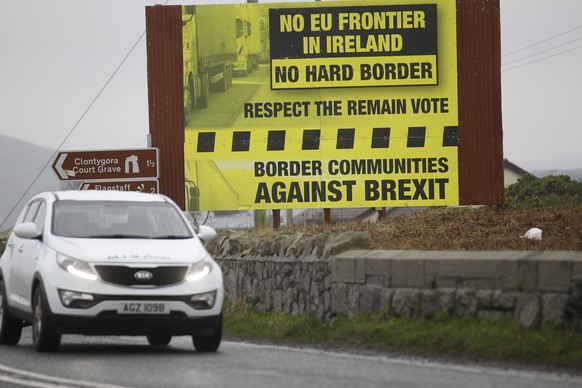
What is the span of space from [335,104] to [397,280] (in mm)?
12066

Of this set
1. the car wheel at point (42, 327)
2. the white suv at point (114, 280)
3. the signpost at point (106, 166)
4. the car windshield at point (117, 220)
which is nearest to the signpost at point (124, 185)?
the signpost at point (106, 166)

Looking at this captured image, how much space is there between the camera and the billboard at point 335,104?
26.8 m

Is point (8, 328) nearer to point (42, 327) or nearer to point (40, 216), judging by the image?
point (40, 216)

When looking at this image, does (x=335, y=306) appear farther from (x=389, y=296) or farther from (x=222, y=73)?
(x=222, y=73)

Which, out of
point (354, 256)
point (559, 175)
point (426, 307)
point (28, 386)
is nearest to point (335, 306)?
point (354, 256)

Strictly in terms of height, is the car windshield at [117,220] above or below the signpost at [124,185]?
below

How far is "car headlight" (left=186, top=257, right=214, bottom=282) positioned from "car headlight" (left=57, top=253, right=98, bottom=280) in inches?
38.0

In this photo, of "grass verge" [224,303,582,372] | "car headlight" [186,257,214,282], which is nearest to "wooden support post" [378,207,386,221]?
"grass verge" [224,303,582,372]

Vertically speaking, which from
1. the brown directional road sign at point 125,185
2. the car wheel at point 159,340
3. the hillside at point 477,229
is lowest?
the car wheel at point 159,340

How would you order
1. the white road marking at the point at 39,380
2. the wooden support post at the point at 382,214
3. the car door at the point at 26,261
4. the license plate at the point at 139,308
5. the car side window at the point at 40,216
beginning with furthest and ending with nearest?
the wooden support post at the point at 382,214 → the car side window at the point at 40,216 → the car door at the point at 26,261 → the license plate at the point at 139,308 → the white road marking at the point at 39,380

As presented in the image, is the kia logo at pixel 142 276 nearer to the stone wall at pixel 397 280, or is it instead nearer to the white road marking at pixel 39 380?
the white road marking at pixel 39 380

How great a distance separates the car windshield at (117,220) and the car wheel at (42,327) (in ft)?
2.78

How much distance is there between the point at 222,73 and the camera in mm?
27031

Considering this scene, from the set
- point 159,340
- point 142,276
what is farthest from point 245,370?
point 159,340
